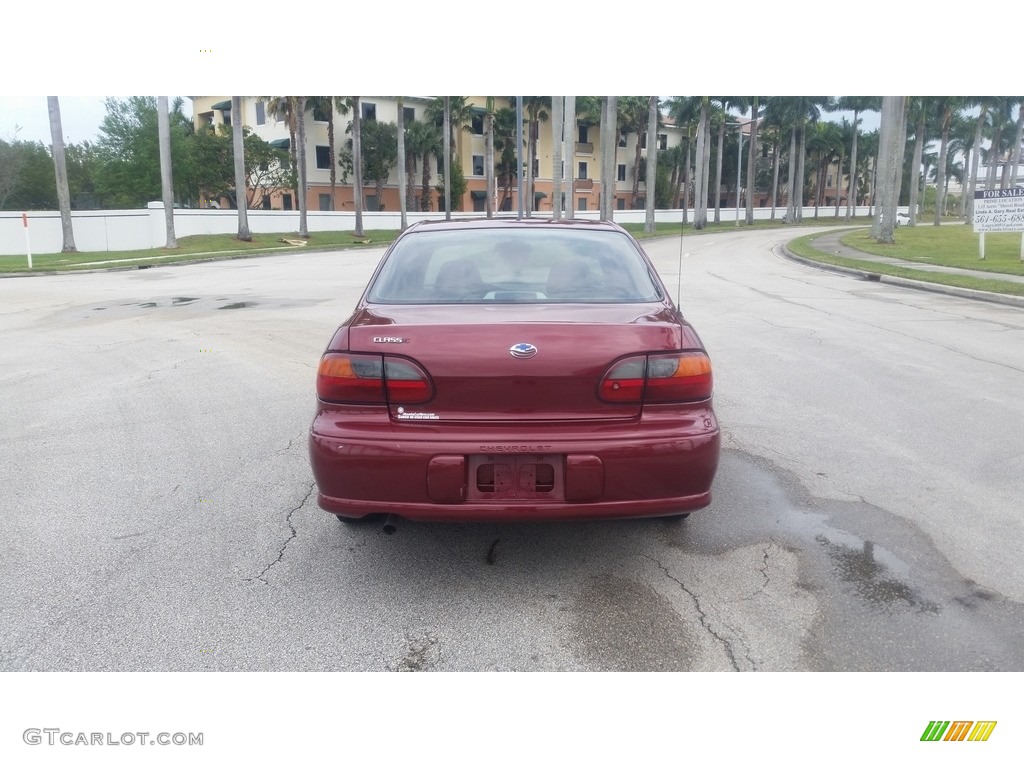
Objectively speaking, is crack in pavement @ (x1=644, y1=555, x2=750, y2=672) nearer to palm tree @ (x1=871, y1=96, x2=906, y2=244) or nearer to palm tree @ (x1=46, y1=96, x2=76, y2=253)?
palm tree @ (x1=46, y1=96, x2=76, y2=253)

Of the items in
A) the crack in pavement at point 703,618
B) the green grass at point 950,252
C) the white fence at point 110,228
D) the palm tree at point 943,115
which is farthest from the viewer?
the palm tree at point 943,115

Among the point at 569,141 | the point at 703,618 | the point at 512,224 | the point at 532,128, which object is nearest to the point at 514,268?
the point at 512,224

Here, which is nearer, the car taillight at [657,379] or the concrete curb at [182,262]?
the car taillight at [657,379]

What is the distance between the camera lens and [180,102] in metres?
57.3

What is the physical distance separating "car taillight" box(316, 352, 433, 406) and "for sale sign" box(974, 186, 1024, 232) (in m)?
22.7

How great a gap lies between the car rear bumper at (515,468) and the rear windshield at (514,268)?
78cm

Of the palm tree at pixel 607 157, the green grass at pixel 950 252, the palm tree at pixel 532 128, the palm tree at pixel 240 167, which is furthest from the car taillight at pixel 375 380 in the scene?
the palm tree at pixel 532 128

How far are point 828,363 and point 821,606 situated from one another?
5.71 metres

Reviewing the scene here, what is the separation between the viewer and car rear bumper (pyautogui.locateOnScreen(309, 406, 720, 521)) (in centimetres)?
322

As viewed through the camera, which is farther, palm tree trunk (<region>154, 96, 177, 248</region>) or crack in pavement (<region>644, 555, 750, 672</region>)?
palm tree trunk (<region>154, 96, 177, 248</region>)

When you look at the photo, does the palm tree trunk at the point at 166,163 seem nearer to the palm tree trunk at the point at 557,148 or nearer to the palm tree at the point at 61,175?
the palm tree at the point at 61,175

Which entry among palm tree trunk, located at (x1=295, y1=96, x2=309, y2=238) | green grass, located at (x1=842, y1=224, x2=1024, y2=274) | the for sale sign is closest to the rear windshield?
green grass, located at (x1=842, y1=224, x2=1024, y2=274)

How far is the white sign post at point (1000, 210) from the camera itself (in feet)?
70.7
